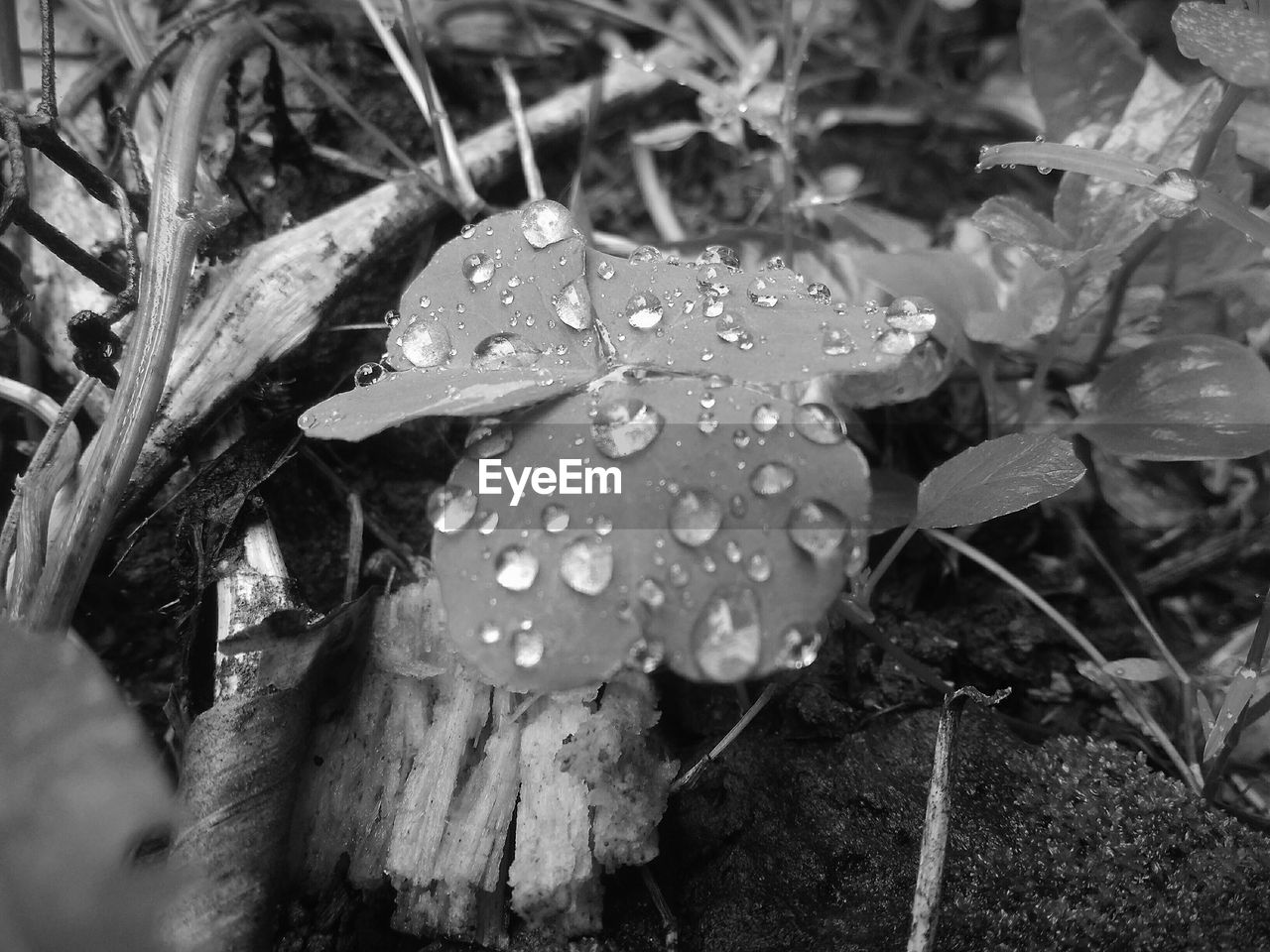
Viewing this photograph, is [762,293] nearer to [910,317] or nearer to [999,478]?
[910,317]

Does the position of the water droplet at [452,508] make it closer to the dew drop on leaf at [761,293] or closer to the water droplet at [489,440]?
the water droplet at [489,440]

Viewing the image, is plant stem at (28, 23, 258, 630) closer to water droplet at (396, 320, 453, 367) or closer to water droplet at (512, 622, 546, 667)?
water droplet at (396, 320, 453, 367)

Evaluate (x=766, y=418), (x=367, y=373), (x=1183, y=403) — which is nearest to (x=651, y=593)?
(x=766, y=418)

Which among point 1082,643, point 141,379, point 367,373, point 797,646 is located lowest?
point 1082,643

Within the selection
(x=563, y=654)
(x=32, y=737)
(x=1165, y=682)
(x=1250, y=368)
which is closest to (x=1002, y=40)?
(x=1250, y=368)

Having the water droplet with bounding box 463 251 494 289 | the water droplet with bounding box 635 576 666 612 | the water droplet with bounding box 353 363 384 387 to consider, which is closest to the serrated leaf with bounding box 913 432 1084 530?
the water droplet with bounding box 635 576 666 612
